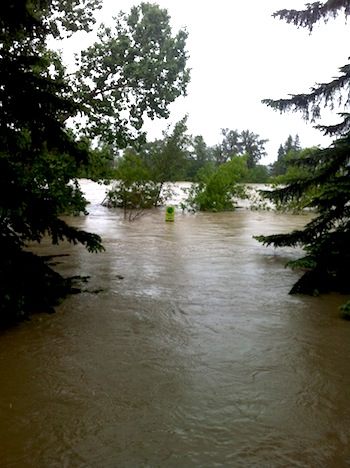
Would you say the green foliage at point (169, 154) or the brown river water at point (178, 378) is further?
the green foliage at point (169, 154)

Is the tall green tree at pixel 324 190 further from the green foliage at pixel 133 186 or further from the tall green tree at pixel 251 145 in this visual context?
the tall green tree at pixel 251 145

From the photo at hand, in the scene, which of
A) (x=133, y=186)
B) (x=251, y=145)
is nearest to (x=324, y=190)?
(x=133, y=186)

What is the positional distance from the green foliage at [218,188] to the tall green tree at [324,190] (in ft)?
44.5

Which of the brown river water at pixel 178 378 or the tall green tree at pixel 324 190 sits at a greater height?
the tall green tree at pixel 324 190

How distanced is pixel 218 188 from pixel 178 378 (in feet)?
62.8

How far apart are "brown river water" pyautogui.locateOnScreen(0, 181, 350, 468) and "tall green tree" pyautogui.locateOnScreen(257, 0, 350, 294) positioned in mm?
440

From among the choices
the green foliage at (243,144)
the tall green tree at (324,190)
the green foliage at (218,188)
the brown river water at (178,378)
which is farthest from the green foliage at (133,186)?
the green foliage at (243,144)

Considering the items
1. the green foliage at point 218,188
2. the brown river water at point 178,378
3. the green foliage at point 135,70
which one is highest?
the green foliage at point 135,70

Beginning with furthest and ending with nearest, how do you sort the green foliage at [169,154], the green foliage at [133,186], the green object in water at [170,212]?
1. the green foliage at [169,154]
2. the green foliage at [133,186]
3. the green object in water at [170,212]

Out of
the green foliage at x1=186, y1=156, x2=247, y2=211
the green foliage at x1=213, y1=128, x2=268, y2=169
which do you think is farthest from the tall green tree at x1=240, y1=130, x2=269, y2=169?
the green foliage at x1=186, y1=156, x2=247, y2=211

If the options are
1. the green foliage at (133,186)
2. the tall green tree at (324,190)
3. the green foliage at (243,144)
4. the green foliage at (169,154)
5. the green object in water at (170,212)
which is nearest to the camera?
the tall green tree at (324,190)

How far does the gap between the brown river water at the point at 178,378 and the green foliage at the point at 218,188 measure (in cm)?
1527

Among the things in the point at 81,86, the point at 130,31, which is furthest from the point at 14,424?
the point at 130,31

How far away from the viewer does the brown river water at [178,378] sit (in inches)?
106
